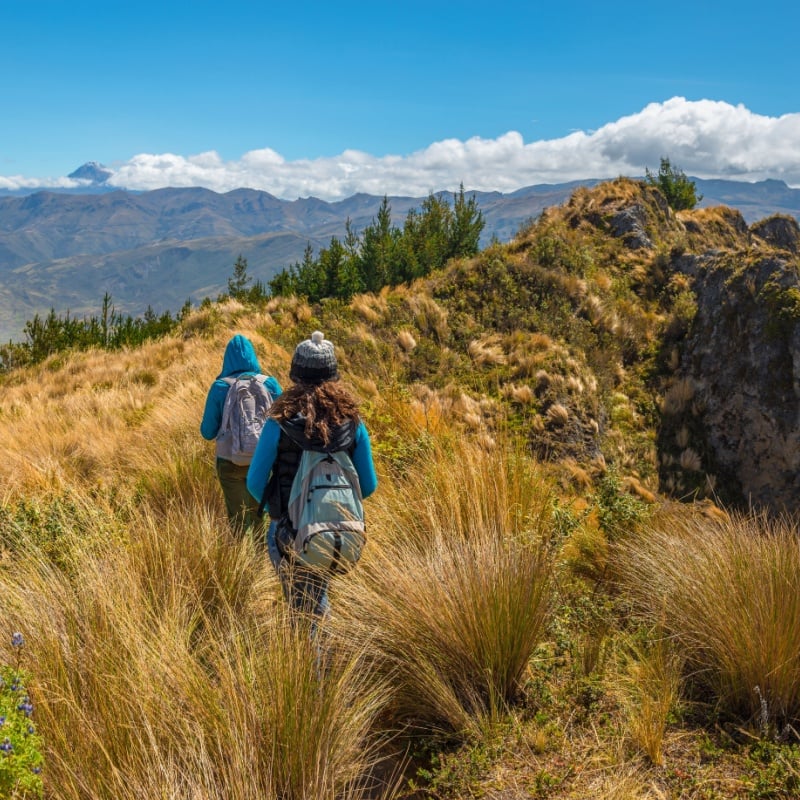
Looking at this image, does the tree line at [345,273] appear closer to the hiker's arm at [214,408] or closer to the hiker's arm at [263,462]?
the hiker's arm at [214,408]

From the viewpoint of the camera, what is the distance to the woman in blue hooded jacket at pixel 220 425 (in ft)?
15.5

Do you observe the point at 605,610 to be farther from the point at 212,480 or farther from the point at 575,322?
the point at 575,322

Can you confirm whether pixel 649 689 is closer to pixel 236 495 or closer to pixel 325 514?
pixel 325 514

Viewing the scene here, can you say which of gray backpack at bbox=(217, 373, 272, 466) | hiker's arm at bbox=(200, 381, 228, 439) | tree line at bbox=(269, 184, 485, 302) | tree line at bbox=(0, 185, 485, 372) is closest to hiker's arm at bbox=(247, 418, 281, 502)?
gray backpack at bbox=(217, 373, 272, 466)

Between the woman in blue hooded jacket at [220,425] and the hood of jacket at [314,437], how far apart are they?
1777 mm

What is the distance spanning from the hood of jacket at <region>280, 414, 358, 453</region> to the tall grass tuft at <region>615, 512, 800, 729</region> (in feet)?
6.68

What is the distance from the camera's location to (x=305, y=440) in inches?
120

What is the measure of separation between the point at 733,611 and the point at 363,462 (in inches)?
83.7

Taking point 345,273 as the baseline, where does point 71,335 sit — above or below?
below

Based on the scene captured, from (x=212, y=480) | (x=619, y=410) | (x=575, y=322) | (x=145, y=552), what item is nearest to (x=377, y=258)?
(x=575, y=322)

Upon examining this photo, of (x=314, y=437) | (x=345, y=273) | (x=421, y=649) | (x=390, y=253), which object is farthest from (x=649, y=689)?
(x=390, y=253)

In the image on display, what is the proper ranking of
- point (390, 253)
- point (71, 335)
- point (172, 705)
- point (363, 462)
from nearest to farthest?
point (172, 705) → point (363, 462) → point (71, 335) → point (390, 253)

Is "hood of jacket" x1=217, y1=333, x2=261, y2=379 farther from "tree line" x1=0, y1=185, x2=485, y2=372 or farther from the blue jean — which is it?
"tree line" x1=0, y1=185, x2=485, y2=372

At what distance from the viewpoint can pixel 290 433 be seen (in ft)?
10.1
